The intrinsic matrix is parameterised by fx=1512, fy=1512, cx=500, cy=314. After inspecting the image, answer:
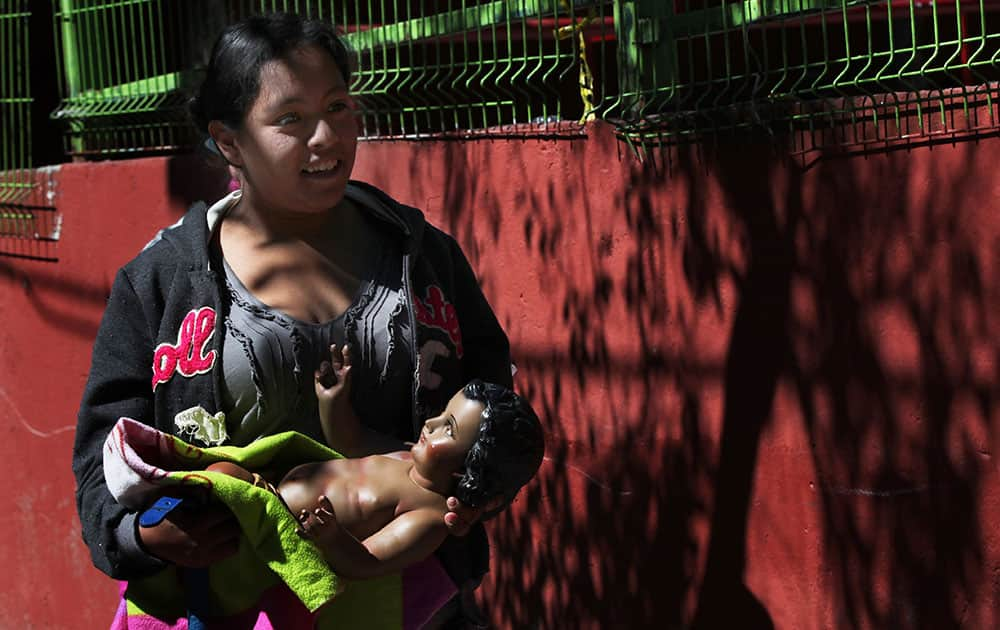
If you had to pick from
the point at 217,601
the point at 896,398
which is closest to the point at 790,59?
the point at 896,398

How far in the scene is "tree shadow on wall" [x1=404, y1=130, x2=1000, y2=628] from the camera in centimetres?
357

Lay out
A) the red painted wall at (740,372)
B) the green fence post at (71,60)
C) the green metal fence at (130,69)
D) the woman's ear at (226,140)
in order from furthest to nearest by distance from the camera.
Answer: the green fence post at (71,60), the green metal fence at (130,69), the red painted wall at (740,372), the woman's ear at (226,140)

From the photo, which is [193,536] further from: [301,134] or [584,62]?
[584,62]

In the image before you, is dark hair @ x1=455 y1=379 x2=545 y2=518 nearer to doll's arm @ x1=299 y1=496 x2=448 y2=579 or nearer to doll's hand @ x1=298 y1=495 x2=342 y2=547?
doll's arm @ x1=299 y1=496 x2=448 y2=579

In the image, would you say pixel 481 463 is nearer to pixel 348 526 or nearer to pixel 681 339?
pixel 348 526

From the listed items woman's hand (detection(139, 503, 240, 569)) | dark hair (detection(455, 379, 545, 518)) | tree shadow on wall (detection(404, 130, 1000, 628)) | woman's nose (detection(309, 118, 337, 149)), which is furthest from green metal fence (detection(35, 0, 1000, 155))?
woman's hand (detection(139, 503, 240, 569))

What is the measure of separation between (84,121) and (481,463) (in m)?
4.62

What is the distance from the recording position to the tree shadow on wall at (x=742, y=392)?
3.57 m

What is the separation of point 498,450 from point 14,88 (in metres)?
5.45

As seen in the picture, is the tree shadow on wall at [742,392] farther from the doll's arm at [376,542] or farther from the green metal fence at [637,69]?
the doll's arm at [376,542]

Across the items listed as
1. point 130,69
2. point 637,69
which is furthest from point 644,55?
point 130,69

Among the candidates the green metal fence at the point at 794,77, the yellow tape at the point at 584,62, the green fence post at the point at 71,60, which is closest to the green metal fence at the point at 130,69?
the green fence post at the point at 71,60

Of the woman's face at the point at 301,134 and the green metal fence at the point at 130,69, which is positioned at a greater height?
the green metal fence at the point at 130,69

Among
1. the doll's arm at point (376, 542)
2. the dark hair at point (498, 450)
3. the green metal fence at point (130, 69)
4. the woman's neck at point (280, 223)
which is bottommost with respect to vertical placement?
the doll's arm at point (376, 542)
